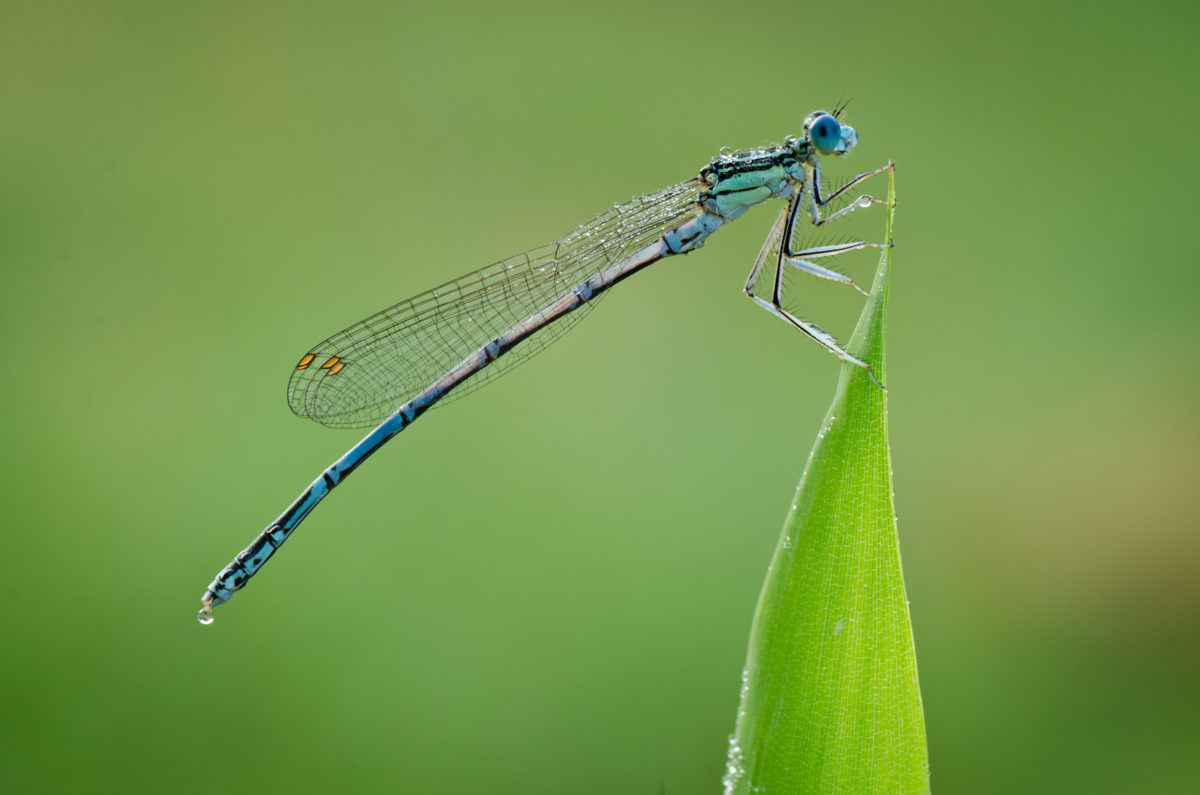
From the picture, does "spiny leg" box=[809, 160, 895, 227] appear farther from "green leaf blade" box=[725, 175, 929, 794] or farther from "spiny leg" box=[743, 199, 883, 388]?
"green leaf blade" box=[725, 175, 929, 794]

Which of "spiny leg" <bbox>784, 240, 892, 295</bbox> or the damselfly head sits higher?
the damselfly head

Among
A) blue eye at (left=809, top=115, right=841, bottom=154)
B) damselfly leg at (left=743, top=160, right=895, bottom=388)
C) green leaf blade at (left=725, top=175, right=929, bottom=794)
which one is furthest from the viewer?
blue eye at (left=809, top=115, right=841, bottom=154)

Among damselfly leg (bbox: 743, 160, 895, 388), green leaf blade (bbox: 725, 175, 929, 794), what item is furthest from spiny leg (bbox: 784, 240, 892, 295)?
green leaf blade (bbox: 725, 175, 929, 794)

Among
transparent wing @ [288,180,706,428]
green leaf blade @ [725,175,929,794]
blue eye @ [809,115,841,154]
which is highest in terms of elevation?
blue eye @ [809,115,841,154]

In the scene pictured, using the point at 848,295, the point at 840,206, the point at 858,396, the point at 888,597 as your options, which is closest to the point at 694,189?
the point at 840,206

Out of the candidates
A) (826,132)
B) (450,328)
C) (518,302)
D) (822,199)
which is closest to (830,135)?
(826,132)

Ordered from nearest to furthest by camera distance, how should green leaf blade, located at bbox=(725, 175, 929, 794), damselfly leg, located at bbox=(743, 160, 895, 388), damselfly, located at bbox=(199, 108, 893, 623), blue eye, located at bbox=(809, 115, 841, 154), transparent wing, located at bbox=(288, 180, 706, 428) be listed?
1. green leaf blade, located at bbox=(725, 175, 929, 794)
2. damselfly leg, located at bbox=(743, 160, 895, 388)
3. blue eye, located at bbox=(809, 115, 841, 154)
4. damselfly, located at bbox=(199, 108, 893, 623)
5. transparent wing, located at bbox=(288, 180, 706, 428)

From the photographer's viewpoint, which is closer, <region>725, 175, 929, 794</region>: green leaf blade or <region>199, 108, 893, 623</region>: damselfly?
<region>725, 175, 929, 794</region>: green leaf blade

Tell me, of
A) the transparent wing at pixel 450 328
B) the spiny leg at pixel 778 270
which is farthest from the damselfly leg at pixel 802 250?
the transparent wing at pixel 450 328

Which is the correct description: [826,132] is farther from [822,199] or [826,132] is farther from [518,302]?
[518,302]
